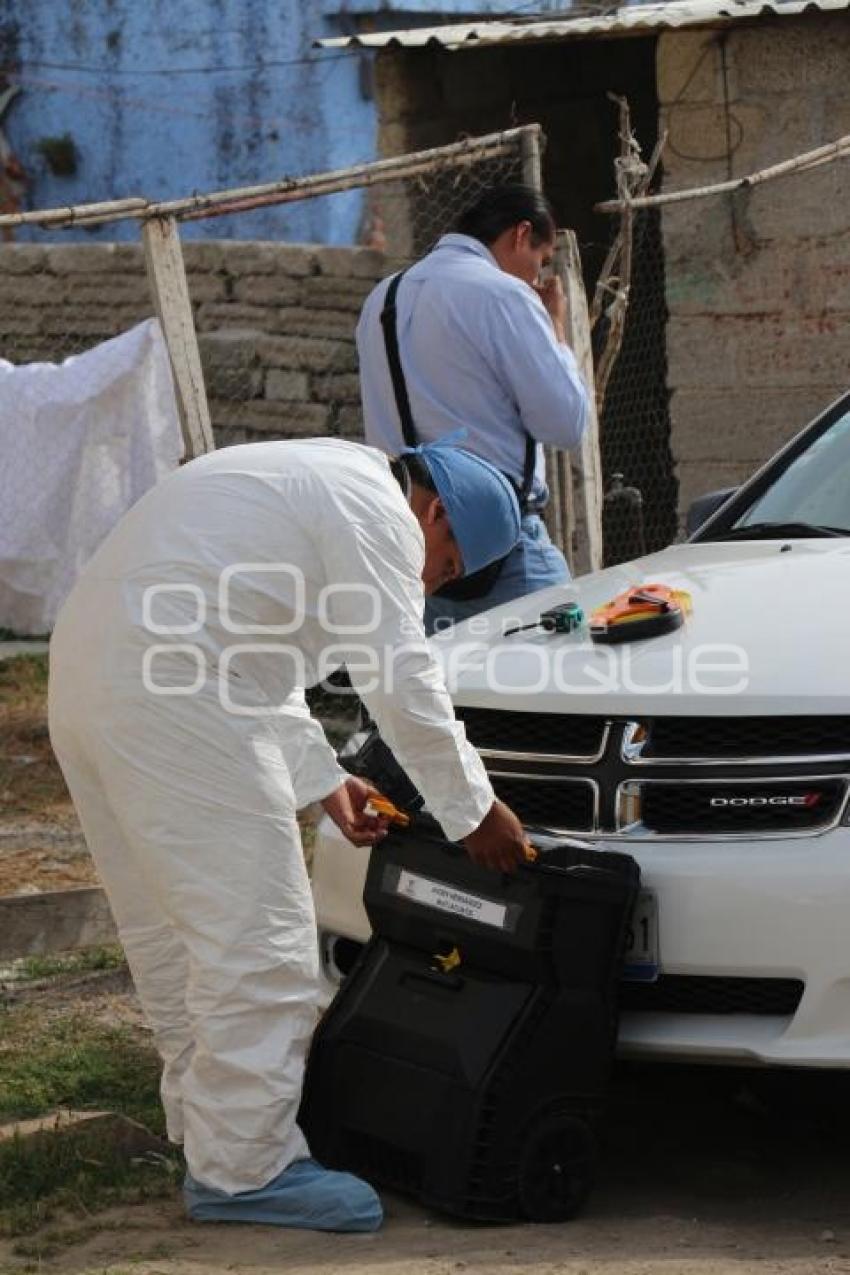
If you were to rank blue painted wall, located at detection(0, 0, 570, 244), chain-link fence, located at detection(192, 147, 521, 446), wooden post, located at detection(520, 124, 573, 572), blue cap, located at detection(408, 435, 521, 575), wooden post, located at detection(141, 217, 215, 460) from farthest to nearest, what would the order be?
blue painted wall, located at detection(0, 0, 570, 244), chain-link fence, located at detection(192, 147, 521, 446), wooden post, located at detection(520, 124, 573, 572), wooden post, located at detection(141, 217, 215, 460), blue cap, located at detection(408, 435, 521, 575)

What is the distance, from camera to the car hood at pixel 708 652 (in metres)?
4.70

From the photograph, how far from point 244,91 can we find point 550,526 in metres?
14.9

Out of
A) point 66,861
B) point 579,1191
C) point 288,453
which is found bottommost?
point 66,861

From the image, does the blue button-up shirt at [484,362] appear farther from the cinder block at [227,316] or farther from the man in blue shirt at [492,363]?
the cinder block at [227,316]

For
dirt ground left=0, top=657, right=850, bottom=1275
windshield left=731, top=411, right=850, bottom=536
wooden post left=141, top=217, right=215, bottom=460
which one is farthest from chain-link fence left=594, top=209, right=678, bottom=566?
dirt ground left=0, top=657, right=850, bottom=1275

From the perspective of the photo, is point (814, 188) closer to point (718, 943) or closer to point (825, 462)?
point (825, 462)

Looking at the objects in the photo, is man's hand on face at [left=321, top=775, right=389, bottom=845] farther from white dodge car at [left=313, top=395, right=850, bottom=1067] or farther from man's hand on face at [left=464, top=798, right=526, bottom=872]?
man's hand on face at [left=464, top=798, right=526, bottom=872]

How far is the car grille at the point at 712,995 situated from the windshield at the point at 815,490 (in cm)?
154

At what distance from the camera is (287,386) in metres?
12.0

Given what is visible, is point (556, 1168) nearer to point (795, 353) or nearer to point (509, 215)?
point (509, 215)

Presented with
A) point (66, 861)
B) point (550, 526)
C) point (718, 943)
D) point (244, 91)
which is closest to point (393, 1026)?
point (718, 943)

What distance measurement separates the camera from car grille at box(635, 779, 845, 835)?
15.1 ft

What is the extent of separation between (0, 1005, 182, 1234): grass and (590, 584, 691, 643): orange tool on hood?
149cm

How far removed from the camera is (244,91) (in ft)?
76.5
